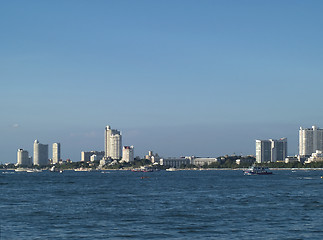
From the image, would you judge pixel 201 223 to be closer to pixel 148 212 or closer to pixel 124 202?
pixel 148 212

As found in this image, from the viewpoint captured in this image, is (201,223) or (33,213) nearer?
(201,223)

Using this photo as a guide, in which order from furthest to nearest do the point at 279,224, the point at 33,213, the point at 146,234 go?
the point at 33,213
the point at 279,224
the point at 146,234

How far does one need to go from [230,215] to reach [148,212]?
927cm

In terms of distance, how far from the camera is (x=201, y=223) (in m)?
52.5

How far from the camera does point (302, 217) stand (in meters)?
56.7

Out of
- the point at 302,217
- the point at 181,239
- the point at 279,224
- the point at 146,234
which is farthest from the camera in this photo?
the point at 302,217

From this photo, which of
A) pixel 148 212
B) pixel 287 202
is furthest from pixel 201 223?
pixel 287 202

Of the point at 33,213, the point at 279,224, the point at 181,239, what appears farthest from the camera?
the point at 33,213

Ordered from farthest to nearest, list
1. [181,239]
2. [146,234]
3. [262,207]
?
[262,207] < [146,234] < [181,239]

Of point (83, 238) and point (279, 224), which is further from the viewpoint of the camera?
point (279, 224)

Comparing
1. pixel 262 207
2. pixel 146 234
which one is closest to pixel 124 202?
pixel 262 207

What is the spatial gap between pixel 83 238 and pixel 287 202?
38.0 m

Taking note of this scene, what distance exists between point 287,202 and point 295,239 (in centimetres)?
3199

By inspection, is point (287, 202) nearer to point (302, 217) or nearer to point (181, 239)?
point (302, 217)
